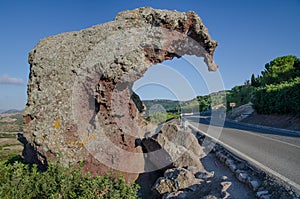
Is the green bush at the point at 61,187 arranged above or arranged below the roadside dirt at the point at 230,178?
above

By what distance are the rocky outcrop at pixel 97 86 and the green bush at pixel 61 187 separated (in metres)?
1.00

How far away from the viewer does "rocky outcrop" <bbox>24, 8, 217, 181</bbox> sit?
4.43m

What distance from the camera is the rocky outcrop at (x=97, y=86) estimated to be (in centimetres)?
443

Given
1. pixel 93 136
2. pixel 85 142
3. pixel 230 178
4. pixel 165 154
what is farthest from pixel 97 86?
pixel 230 178

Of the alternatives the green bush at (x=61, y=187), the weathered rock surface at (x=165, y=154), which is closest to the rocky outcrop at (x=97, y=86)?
the weathered rock surface at (x=165, y=154)

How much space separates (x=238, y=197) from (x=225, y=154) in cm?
370

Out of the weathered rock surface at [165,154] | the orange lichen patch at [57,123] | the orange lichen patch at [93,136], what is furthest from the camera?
the weathered rock surface at [165,154]

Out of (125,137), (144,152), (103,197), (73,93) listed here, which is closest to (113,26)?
(73,93)

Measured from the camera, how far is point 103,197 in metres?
2.84

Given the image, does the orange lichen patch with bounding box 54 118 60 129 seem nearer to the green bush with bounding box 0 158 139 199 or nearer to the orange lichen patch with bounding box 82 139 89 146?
the orange lichen patch with bounding box 82 139 89 146

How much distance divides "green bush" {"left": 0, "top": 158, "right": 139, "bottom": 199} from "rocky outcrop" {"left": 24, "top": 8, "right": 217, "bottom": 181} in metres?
1.00

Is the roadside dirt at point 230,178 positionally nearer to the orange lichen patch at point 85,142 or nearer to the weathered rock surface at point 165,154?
the weathered rock surface at point 165,154

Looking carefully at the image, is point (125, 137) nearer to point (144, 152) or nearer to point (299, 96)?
point (144, 152)

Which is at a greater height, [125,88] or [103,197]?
[125,88]
